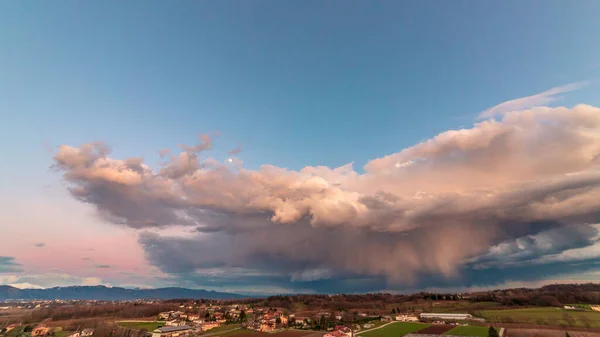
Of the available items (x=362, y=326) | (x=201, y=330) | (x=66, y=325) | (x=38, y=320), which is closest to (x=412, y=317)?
(x=362, y=326)

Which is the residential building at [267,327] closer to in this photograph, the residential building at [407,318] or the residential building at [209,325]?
the residential building at [209,325]

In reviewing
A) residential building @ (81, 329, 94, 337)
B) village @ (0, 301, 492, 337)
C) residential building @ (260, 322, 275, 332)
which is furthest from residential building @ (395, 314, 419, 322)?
residential building @ (81, 329, 94, 337)

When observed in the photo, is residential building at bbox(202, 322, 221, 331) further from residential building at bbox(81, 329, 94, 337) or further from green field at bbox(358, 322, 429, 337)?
green field at bbox(358, 322, 429, 337)

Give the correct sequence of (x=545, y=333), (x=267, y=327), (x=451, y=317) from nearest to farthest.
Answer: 1. (x=545, y=333)
2. (x=267, y=327)
3. (x=451, y=317)

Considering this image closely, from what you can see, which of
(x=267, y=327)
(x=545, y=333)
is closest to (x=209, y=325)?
(x=267, y=327)

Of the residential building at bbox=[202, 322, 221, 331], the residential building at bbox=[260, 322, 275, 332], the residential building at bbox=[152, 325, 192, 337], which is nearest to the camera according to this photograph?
the residential building at bbox=[152, 325, 192, 337]

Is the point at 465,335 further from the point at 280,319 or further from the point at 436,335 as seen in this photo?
the point at 280,319

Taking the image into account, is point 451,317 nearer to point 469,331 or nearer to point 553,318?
point 553,318

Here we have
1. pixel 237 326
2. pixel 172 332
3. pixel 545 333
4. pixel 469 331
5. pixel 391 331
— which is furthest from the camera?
pixel 237 326

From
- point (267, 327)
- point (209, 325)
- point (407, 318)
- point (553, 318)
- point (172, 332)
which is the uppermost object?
point (172, 332)
